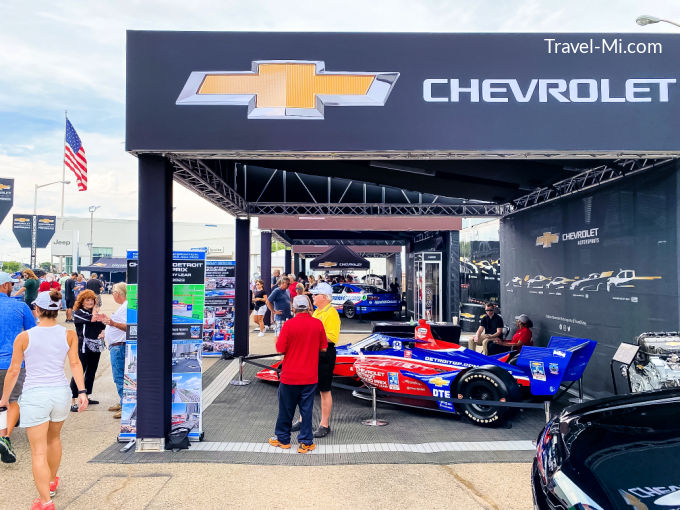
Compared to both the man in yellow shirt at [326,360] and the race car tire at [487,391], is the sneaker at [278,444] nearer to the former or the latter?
the man in yellow shirt at [326,360]

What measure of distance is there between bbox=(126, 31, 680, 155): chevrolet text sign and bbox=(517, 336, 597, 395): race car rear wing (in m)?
2.32

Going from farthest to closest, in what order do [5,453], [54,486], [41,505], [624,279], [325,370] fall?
[624,279], [325,370], [5,453], [54,486], [41,505]

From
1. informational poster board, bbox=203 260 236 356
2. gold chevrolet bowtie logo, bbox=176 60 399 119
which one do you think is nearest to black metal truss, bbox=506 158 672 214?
gold chevrolet bowtie logo, bbox=176 60 399 119

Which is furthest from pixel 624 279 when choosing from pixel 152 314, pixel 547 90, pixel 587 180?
pixel 152 314

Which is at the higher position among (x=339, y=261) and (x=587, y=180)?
(x=587, y=180)

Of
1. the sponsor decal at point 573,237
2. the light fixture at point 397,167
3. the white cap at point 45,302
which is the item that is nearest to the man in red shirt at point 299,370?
the white cap at point 45,302

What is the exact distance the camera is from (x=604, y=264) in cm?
733

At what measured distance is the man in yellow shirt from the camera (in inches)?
229

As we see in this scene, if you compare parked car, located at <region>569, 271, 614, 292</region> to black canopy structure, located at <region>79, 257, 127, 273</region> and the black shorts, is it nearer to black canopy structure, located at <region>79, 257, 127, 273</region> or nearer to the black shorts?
the black shorts

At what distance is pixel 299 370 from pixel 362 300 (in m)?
15.4

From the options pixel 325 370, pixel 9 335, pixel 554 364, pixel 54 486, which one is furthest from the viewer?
pixel 554 364

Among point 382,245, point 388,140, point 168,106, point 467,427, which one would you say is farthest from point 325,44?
point 382,245

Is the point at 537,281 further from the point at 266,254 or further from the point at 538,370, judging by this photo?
the point at 266,254

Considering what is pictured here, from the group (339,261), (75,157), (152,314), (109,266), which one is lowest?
(152,314)
